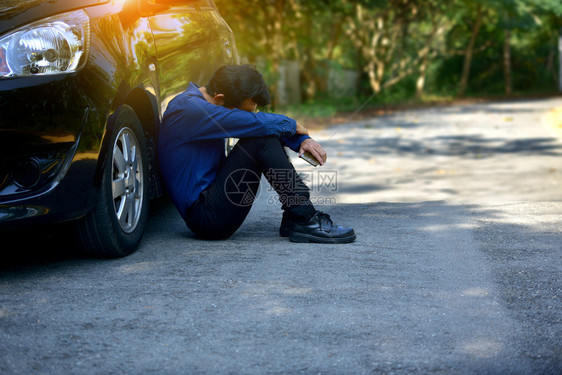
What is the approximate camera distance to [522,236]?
436 cm

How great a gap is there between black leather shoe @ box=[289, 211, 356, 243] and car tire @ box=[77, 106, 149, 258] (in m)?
0.90

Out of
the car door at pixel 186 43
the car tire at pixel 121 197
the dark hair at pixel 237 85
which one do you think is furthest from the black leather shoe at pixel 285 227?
the car door at pixel 186 43

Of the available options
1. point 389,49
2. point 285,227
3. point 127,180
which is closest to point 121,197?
point 127,180

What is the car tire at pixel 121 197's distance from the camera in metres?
3.49

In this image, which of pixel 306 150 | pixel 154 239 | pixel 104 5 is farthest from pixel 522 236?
pixel 104 5

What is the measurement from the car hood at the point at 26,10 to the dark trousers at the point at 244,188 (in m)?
1.26

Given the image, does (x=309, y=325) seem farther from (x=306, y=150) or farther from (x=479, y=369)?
(x=306, y=150)

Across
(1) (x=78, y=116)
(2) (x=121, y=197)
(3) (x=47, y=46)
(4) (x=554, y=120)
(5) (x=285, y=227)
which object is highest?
(3) (x=47, y=46)

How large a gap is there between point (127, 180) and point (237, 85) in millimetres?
873

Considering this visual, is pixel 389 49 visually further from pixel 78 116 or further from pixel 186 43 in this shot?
pixel 78 116

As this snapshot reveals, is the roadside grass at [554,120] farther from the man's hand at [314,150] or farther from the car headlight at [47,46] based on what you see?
the car headlight at [47,46]

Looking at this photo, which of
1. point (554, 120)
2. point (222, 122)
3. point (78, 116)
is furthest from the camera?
point (554, 120)

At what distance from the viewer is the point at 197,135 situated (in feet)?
13.5

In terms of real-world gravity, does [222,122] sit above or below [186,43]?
below
